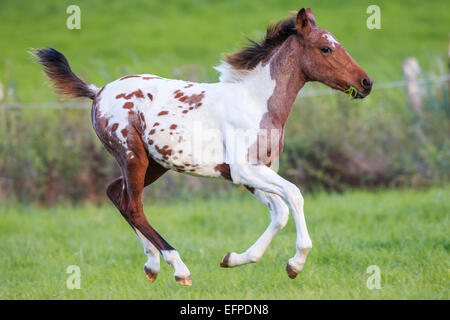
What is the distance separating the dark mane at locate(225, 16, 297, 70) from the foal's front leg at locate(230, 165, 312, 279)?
2.93 ft

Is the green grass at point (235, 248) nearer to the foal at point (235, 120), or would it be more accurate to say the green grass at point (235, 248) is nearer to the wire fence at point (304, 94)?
the foal at point (235, 120)

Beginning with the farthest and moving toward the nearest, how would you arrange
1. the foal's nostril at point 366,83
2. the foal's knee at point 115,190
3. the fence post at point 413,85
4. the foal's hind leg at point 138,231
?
the fence post at point 413,85, the foal's knee at point 115,190, the foal's hind leg at point 138,231, the foal's nostril at point 366,83

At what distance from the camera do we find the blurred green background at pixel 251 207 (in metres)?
5.34

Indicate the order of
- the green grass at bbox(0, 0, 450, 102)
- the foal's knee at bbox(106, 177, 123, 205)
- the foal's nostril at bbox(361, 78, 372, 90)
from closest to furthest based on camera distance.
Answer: the foal's nostril at bbox(361, 78, 372, 90) → the foal's knee at bbox(106, 177, 123, 205) → the green grass at bbox(0, 0, 450, 102)

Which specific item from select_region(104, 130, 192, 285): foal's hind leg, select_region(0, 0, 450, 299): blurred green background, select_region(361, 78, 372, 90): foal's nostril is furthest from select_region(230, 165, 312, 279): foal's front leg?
select_region(361, 78, 372, 90): foal's nostril

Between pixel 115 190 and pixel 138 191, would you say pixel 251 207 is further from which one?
pixel 138 191

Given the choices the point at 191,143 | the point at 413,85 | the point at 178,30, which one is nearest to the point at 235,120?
the point at 191,143

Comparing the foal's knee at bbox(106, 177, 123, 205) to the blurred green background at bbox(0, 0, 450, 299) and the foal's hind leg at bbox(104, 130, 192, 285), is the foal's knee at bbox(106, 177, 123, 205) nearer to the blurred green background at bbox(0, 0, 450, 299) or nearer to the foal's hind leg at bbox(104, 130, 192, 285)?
the foal's hind leg at bbox(104, 130, 192, 285)

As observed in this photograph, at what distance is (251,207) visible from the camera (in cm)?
875

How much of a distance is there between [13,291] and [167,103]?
84.5 inches

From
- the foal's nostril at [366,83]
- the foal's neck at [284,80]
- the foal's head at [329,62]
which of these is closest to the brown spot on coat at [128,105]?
the foal's neck at [284,80]

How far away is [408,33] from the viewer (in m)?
22.4

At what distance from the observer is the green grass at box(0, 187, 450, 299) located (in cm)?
512
